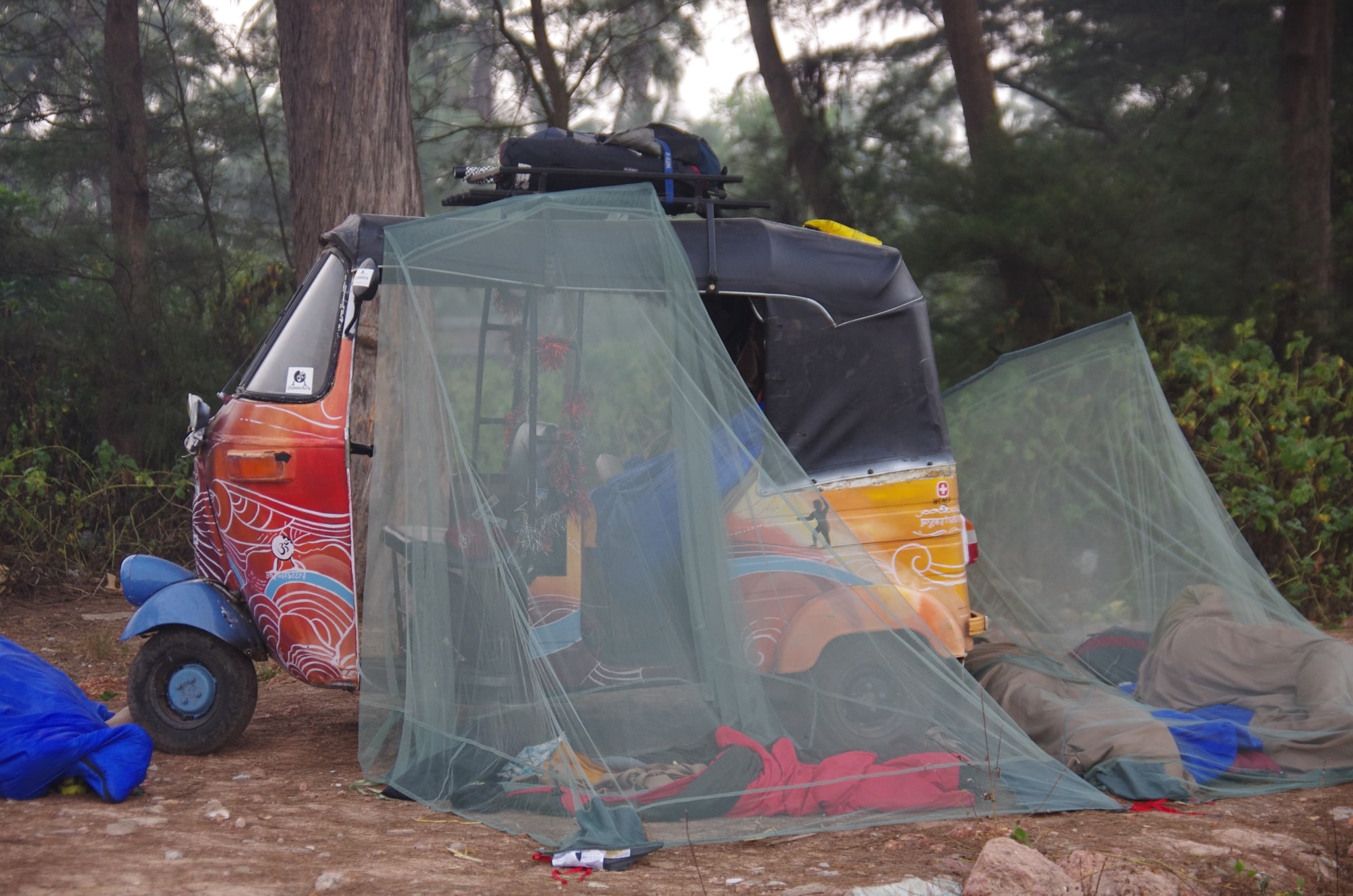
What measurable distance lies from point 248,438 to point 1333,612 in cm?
750

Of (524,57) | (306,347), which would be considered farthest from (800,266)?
(524,57)

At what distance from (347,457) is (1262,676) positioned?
4.11 metres

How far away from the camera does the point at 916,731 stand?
3.97 meters

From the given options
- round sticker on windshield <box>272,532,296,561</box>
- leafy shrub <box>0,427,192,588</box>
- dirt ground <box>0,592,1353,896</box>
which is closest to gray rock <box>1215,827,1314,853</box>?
dirt ground <box>0,592,1353,896</box>

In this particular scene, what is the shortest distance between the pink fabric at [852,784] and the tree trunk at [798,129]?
293 inches

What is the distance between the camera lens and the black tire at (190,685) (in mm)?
4719

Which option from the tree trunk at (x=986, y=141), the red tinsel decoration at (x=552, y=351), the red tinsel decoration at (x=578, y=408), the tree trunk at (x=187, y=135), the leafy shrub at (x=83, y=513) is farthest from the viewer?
the tree trunk at (x=187, y=135)

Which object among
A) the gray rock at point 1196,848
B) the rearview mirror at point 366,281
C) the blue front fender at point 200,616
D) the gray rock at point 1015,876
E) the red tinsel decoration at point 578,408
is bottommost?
the gray rock at point 1196,848

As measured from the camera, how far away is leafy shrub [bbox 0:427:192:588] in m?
8.52

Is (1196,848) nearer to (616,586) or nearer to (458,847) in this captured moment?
(616,586)

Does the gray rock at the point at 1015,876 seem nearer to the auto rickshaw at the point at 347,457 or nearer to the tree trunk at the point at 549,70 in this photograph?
the auto rickshaw at the point at 347,457

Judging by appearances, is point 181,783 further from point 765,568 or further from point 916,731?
point 916,731

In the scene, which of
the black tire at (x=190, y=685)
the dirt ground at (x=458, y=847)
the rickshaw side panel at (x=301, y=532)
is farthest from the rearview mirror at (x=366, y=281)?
the dirt ground at (x=458, y=847)

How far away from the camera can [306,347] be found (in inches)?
188
